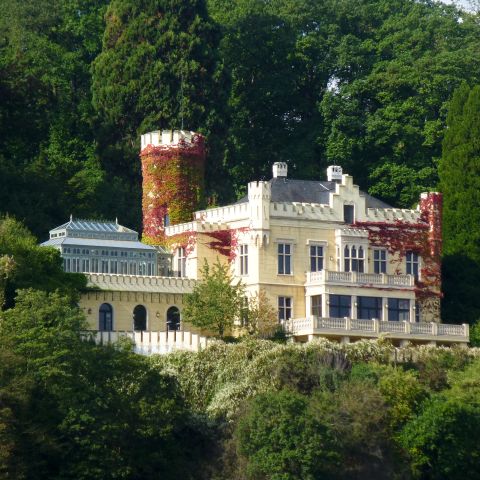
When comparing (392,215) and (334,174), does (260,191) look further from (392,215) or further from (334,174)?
(392,215)

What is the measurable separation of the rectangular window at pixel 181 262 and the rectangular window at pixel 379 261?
7942 millimetres

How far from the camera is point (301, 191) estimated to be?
87.5m

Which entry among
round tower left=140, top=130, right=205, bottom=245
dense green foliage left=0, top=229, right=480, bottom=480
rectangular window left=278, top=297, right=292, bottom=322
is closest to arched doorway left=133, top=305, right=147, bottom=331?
dense green foliage left=0, top=229, right=480, bottom=480

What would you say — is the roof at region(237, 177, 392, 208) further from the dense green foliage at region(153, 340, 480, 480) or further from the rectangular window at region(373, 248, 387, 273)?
the dense green foliage at region(153, 340, 480, 480)

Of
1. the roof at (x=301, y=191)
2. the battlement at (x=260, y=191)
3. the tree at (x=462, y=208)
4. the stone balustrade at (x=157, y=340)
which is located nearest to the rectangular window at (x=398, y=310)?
the tree at (x=462, y=208)

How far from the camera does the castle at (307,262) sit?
82.8 metres

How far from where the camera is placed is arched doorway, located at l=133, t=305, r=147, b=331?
3275 inches

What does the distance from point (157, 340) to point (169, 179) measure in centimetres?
1249

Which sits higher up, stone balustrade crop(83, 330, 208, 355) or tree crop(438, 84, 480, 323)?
tree crop(438, 84, 480, 323)

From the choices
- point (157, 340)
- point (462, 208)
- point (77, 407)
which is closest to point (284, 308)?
point (157, 340)

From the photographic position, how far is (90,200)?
94688mm

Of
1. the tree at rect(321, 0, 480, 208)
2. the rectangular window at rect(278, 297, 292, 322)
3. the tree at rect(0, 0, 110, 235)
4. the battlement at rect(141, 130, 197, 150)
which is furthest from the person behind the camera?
the tree at rect(321, 0, 480, 208)

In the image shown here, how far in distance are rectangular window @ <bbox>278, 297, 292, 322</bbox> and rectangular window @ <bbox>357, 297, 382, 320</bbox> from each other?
2796 mm

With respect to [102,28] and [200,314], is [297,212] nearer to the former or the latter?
[200,314]
